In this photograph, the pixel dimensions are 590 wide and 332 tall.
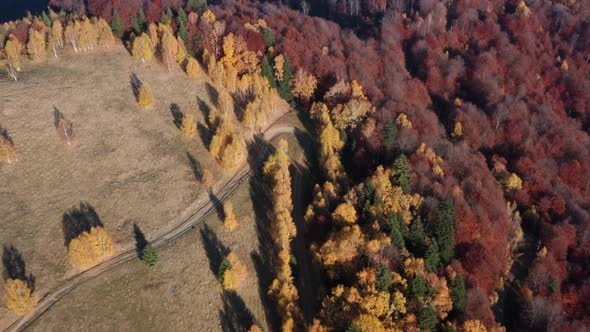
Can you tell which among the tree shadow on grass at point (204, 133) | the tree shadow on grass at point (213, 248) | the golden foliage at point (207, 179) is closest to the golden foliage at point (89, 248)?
the tree shadow on grass at point (213, 248)

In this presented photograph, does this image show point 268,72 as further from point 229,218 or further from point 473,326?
point 473,326

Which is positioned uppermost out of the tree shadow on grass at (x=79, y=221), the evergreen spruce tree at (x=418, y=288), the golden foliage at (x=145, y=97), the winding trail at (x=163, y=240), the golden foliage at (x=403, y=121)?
the golden foliage at (x=145, y=97)

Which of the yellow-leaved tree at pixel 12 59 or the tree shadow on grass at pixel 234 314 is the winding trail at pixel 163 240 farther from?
the yellow-leaved tree at pixel 12 59

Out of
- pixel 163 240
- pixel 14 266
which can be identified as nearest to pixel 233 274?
pixel 163 240

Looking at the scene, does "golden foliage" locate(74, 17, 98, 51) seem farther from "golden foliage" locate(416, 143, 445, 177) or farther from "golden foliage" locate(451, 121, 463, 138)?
"golden foliage" locate(451, 121, 463, 138)

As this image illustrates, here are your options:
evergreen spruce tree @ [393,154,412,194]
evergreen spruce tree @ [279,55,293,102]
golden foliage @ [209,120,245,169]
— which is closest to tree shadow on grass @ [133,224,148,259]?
golden foliage @ [209,120,245,169]

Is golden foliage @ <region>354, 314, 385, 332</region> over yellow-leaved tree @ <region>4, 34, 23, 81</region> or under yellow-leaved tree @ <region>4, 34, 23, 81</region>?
under
